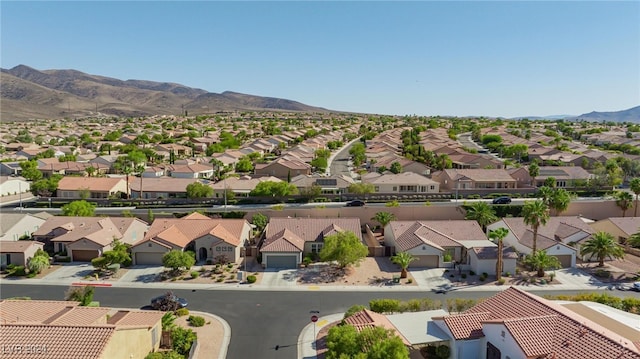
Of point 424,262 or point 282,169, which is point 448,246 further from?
point 282,169

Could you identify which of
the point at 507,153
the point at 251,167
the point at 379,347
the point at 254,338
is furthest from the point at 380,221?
the point at 507,153

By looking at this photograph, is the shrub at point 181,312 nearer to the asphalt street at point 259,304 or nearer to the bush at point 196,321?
the bush at point 196,321

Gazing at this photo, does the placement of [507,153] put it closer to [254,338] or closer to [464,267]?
[464,267]

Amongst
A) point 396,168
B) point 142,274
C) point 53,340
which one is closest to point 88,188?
point 142,274

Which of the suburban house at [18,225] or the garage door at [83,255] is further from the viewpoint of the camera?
the suburban house at [18,225]

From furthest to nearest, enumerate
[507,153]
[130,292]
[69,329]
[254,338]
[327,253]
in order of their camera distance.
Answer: [507,153] < [327,253] < [130,292] < [254,338] < [69,329]

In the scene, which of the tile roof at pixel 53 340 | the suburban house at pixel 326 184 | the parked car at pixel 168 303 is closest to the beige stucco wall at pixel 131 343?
the tile roof at pixel 53 340
